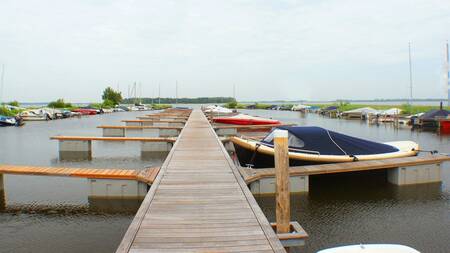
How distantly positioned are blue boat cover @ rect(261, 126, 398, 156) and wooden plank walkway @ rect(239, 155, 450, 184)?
89 centimetres

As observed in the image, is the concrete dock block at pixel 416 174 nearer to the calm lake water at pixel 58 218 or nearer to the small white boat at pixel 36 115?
the calm lake water at pixel 58 218

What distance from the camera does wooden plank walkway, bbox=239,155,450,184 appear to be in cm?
1110

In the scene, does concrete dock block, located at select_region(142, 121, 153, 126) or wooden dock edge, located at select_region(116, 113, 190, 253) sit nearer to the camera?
wooden dock edge, located at select_region(116, 113, 190, 253)

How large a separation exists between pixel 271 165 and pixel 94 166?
27.7 ft

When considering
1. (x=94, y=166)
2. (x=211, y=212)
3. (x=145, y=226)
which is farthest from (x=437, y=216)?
(x=94, y=166)

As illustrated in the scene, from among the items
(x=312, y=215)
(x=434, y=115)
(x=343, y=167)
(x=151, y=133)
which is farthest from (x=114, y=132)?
(x=434, y=115)

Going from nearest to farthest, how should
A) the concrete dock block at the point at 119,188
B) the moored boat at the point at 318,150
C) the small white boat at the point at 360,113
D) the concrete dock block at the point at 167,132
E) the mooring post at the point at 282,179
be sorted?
1. the mooring post at the point at 282,179
2. the concrete dock block at the point at 119,188
3. the moored boat at the point at 318,150
4. the concrete dock block at the point at 167,132
5. the small white boat at the point at 360,113

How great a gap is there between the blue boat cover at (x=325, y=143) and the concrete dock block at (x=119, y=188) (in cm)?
527

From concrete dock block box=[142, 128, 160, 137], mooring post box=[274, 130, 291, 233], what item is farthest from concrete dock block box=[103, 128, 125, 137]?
mooring post box=[274, 130, 291, 233]

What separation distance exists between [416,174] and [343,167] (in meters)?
2.92

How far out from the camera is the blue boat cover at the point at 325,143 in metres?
13.3

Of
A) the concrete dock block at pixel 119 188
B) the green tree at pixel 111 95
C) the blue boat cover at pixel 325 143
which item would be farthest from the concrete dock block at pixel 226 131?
the green tree at pixel 111 95

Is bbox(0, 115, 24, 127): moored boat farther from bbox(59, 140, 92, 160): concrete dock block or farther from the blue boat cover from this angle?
the blue boat cover

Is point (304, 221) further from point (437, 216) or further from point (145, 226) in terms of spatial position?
point (145, 226)
